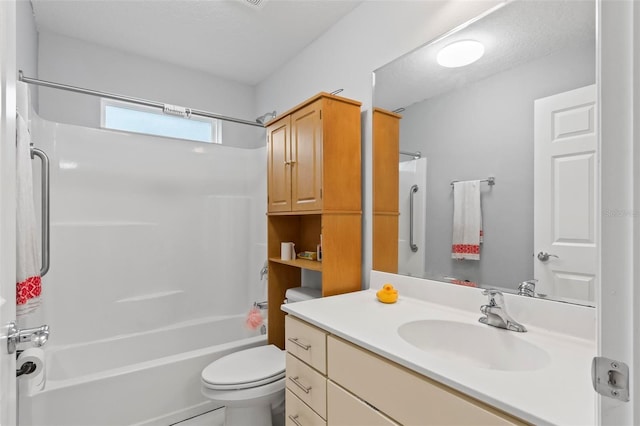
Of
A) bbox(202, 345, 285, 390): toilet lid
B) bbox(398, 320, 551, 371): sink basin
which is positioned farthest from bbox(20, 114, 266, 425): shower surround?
bbox(398, 320, 551, 371): sink basin

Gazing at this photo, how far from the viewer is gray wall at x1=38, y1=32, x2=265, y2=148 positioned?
226cm

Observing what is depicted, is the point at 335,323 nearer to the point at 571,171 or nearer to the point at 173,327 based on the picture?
the point at 571,171

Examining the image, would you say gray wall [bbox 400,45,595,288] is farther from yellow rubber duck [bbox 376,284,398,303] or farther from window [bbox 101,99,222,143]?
window [bbox 101,99,222,143]

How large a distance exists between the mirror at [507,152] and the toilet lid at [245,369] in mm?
861

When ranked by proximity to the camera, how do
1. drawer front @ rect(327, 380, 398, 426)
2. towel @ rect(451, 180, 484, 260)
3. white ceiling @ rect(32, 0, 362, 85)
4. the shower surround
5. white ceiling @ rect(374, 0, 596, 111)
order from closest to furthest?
drawer front @ rect(327, 380, 398, 426), white ceiling @ rect(374, 0, 596, 111), towel @ rect(451, 180, 484, 260), white ceiling @ rect(32, 0, 362, 85), the shower surround

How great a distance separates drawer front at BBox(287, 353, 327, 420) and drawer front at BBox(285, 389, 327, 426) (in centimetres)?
2

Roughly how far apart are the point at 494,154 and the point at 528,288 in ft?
1.75

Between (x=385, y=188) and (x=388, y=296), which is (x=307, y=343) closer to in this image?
(x=388, y=296)

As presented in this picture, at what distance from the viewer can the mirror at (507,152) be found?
1.03m

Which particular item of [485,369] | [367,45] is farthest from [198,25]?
[485,369]

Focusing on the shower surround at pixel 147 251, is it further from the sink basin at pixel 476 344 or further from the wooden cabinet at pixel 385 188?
the sink basin at pixel 476 344

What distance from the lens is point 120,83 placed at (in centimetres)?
249

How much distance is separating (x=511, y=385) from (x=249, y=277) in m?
2.45

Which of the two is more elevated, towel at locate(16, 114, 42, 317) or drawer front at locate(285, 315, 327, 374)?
towel at locate(16, 114, 42, 317)
